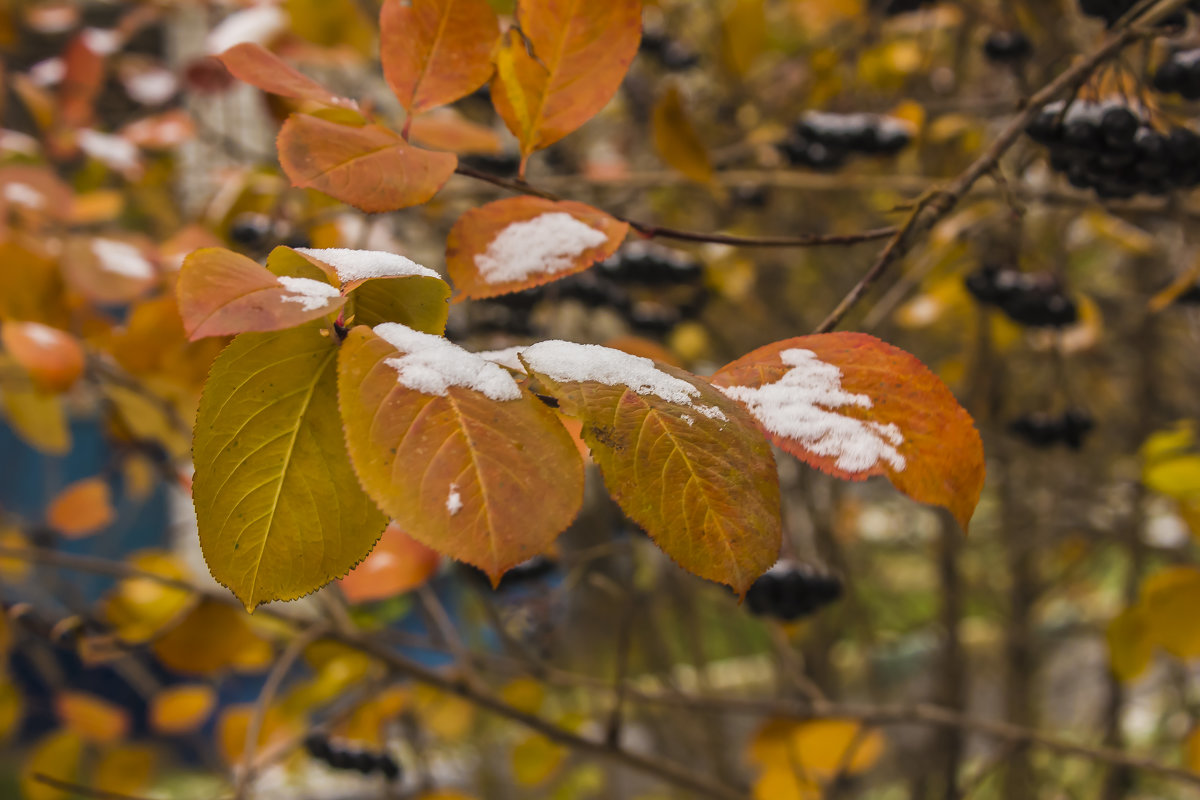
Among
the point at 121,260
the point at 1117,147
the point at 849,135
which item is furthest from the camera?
the point at 849,135

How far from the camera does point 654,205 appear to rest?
1.57 meters

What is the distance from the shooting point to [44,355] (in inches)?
25.1

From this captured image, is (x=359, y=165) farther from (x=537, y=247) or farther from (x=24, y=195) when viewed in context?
(x=24, y=195)

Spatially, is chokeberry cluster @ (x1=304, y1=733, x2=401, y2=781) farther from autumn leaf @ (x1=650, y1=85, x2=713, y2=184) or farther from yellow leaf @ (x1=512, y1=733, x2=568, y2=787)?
autumn leaf @ (x1=650, y1=85, x2=713, y2=184)

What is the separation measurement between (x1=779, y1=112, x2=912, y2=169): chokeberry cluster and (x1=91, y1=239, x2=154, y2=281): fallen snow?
64 cm

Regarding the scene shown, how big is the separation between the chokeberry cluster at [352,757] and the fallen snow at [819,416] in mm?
697

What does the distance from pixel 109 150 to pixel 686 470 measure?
107 centimetres

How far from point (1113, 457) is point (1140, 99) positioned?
1429mm

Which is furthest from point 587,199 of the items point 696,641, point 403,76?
point 403,76

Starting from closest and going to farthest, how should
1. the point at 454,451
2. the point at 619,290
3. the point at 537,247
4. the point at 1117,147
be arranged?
1. the point at 454,451
2. the point at 537,247
3. the point at 1117,147
4. the point at 619,290

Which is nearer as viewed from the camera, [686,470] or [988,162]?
[686,470]

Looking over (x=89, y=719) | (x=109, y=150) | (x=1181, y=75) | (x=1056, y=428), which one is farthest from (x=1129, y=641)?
(x=89, y=719)

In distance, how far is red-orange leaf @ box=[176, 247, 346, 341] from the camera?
22 cm

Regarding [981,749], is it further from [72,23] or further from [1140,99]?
[72,23]
